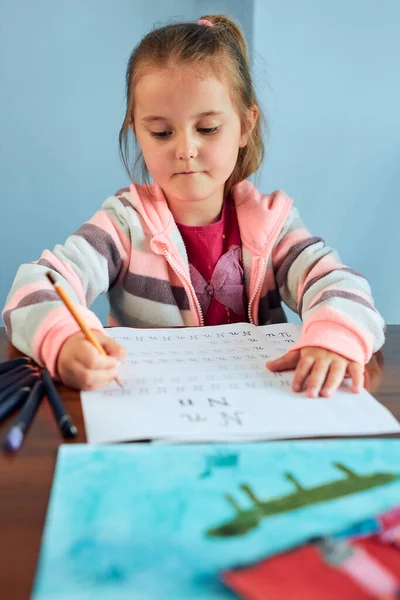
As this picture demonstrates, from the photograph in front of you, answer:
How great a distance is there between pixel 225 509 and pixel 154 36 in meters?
0.73

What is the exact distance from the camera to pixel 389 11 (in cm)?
154

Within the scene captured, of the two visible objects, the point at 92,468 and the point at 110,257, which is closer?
the point at 92,468

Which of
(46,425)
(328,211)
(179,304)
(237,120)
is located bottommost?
(328,211)

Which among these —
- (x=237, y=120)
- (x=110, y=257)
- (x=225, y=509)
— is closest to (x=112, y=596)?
(x=225, y=509)

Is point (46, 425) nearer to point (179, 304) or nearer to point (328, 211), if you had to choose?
point (179, 304)

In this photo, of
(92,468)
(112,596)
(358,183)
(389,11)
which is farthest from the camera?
(358,183)

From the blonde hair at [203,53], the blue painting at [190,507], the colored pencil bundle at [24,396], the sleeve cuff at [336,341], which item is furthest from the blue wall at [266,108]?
the blue painting at [190,507]

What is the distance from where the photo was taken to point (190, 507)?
0.38 metres

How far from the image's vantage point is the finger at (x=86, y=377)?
1.87 ft

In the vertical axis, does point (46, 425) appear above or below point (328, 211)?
above

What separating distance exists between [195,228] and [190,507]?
0.65 meters

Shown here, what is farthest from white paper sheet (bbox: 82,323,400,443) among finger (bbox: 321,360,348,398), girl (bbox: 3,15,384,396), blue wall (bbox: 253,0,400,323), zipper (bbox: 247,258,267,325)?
blue wall (bbox: 253,0,400,323)

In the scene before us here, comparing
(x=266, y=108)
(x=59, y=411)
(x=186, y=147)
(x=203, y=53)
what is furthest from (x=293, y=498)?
(x=266, y=108)

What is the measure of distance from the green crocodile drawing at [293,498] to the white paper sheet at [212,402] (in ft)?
0.23
